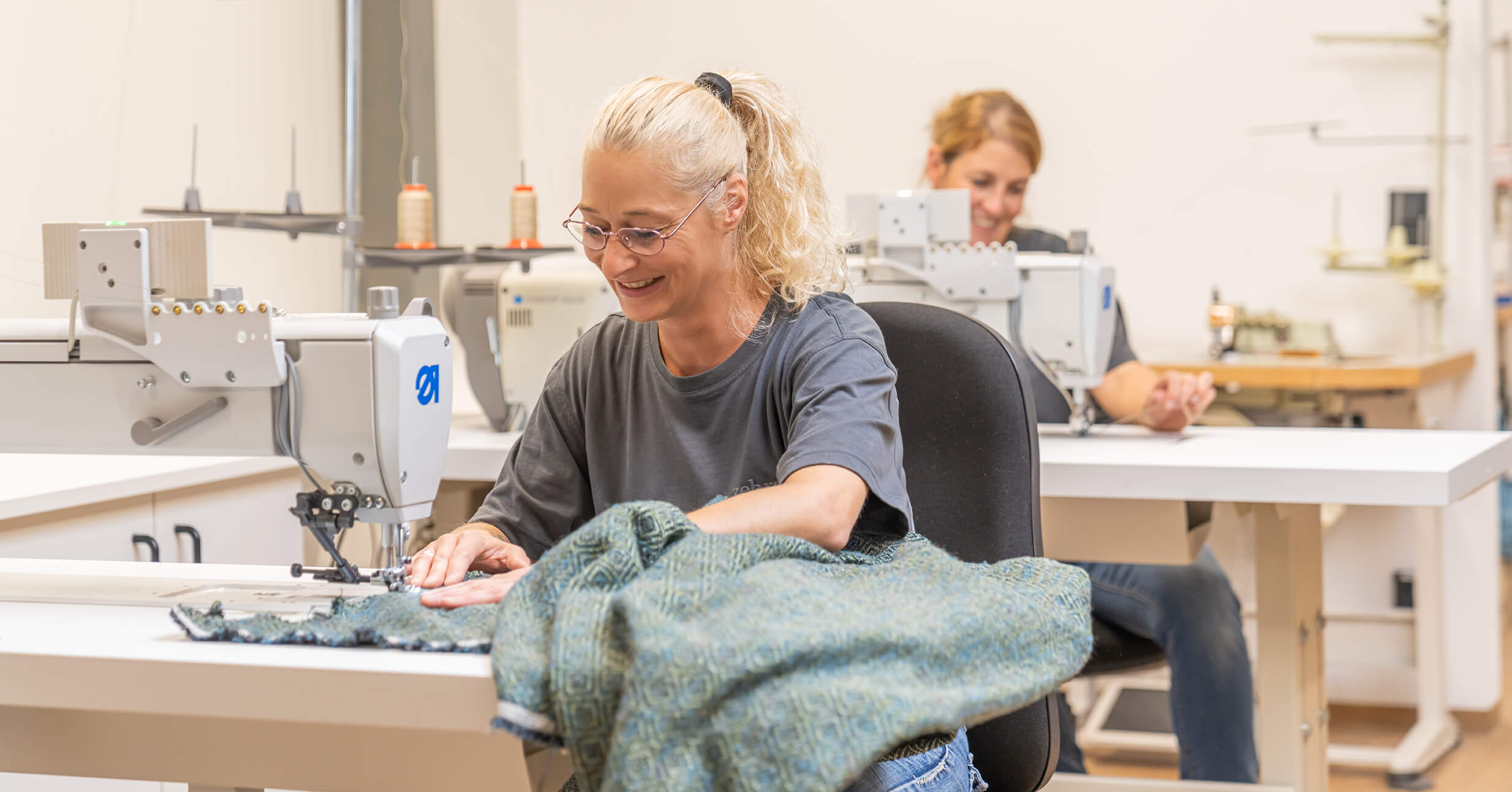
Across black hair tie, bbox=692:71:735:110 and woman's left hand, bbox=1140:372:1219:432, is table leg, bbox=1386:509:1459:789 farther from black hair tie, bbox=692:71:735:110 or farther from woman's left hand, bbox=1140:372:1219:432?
black hair tie, bbox=692:71:735:110

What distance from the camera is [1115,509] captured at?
210 centimetres

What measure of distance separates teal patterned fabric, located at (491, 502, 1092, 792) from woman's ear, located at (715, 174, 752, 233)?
1.52 ft

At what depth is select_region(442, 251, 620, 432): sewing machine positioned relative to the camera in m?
2.65

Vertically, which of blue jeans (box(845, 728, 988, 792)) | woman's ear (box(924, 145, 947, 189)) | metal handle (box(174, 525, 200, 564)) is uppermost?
woman's ear (box(924, 145, 947, 189))

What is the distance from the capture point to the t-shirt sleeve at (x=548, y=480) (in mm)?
1448

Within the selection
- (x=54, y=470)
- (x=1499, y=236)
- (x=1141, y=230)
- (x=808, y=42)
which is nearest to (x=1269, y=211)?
(x=1141, y=230)

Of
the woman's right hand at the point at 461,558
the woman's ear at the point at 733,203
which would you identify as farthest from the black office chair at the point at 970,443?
the woman's right hand at the point at 461,558

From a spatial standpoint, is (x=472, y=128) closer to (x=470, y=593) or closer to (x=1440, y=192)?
(x=1440, y=192)

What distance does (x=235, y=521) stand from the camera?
219 cm

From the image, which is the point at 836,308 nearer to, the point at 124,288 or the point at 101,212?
the point at 124,288

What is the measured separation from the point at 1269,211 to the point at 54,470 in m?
3.13

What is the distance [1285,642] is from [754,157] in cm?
122

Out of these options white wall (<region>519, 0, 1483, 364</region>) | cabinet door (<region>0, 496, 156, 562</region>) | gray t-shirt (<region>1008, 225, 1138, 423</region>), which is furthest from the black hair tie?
white wall (<region>519, 0, 1483, 364</region>)

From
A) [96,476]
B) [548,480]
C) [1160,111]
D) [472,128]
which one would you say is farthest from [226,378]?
[1160,111]
